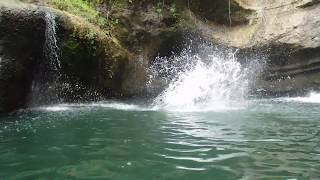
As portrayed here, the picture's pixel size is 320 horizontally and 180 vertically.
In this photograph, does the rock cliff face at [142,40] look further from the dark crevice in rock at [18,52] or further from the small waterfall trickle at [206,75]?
the small waterfall trickle at [206,75]

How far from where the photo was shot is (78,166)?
5.28 meters

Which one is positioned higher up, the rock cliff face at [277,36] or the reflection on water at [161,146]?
the rock cliff face at [277,36]

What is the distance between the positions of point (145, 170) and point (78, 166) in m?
0.87

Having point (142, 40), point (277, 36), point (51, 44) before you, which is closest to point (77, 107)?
point (51, 44)

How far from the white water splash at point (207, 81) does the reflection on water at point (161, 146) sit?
4050 millimetres

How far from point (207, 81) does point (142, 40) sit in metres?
2.80

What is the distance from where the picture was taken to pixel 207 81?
15414 millimetres

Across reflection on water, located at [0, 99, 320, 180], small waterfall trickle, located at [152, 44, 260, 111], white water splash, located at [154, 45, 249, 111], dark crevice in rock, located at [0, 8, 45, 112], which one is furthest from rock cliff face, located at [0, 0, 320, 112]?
reflection on water, located at [0, 99, 320, 180]

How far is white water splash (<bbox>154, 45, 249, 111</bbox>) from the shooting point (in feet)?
47.1

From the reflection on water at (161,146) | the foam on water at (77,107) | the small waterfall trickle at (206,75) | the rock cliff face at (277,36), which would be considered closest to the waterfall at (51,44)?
the foam on water at (77,107)

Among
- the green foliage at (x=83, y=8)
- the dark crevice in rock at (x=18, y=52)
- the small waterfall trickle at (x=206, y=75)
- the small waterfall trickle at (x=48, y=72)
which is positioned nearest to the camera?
the dark crevice in rock at (x=18, y=52)

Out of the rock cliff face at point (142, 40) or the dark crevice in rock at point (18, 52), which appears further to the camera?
the rock cliff face at point (142, 40)

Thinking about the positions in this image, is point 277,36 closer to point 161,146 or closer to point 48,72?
point 48,72

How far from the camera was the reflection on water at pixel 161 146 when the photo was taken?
16.5 feet
